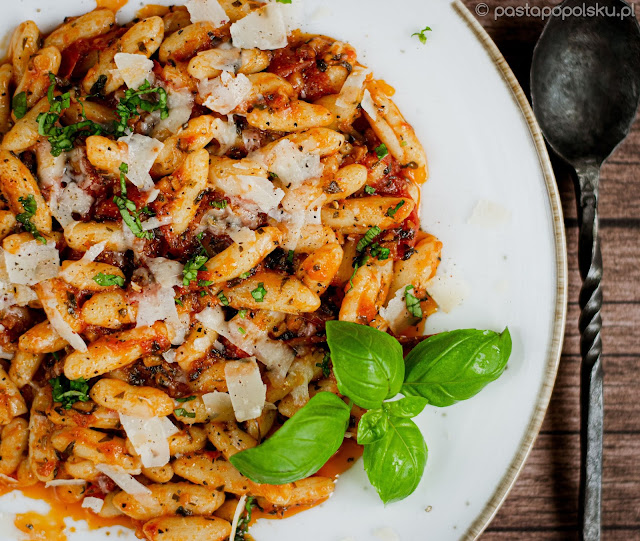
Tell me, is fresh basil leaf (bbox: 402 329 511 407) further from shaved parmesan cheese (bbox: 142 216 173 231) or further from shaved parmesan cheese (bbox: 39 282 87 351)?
shaved parmesan cheese (bbox: 39 282 87 351)

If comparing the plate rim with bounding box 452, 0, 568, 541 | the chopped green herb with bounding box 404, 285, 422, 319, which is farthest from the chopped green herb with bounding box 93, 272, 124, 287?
the plate rim with bounding box 452, 0, 568, 541

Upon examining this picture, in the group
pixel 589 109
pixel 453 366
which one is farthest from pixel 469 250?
Answer: pixel 589 109

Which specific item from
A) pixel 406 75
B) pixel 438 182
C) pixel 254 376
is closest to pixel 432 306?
pixel 438 182

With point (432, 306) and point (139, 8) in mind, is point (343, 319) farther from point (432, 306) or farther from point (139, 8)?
point (139, 8)

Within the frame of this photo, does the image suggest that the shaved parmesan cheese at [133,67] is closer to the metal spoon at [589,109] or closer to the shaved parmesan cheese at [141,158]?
the shaved parmesan cheese at [141,158]

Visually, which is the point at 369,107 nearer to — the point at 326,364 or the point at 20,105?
the point at 326,364
